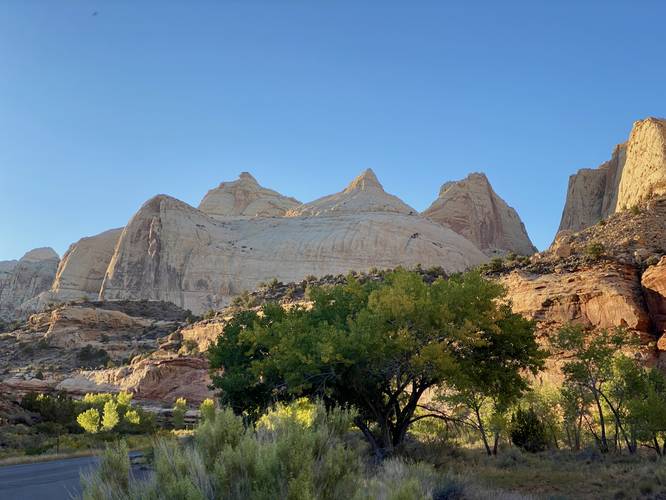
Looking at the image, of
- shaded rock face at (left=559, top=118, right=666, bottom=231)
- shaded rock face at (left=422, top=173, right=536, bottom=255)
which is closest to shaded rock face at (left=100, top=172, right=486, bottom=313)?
shaded rock face at (left=422, top=173, right=536, bottom=255)

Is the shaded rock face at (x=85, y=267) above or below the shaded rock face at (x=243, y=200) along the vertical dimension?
below

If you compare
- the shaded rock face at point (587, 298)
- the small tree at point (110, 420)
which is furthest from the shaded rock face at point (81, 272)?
the shaded rock face at point (587, 298)

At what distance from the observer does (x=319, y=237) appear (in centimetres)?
9888

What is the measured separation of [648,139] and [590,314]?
103 ft

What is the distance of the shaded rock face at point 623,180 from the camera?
5156 centimetres

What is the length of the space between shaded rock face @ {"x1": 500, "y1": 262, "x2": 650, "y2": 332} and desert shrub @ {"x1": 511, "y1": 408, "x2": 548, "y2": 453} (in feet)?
16.8

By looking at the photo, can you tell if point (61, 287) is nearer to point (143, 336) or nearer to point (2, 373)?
point (143, 336)

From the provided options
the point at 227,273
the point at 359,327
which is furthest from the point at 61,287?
the point at 359,327

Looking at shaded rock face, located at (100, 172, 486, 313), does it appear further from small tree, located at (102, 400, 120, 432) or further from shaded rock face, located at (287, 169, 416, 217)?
small tree, located at (102, 400, 120, 432)

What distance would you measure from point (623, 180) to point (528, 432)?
40.2m

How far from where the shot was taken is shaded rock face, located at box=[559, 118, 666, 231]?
51562mm

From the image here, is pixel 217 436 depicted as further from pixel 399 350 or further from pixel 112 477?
pixel 399 350

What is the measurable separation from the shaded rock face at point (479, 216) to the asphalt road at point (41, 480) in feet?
345

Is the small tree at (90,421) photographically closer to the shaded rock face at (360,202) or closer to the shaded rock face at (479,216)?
the shaded rock face at (360,202)
